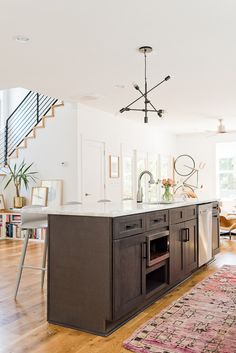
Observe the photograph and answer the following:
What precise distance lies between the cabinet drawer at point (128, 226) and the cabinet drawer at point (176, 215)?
2.44ft

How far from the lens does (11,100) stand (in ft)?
30.4

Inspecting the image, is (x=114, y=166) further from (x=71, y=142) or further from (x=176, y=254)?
(x=176, y=254)

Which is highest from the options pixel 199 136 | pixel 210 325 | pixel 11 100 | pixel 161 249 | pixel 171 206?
pixel 11 100

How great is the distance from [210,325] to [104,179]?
189 inches

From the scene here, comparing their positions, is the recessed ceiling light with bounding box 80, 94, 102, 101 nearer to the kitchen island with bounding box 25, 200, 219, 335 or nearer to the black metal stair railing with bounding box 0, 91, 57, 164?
the black metal stair railing with bounding box 0, 91, 57, 164

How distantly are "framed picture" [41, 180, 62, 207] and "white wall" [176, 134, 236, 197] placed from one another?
15.5 feet

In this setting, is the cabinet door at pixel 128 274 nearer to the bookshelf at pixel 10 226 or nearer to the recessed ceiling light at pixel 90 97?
the recessed ceiling light at pixel 90 97

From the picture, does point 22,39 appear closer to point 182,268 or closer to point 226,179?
point 182,268

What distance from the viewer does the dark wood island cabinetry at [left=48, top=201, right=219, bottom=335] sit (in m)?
2.66

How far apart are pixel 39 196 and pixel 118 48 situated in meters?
3.92

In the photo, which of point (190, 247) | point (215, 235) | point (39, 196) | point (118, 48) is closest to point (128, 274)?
point (190, 247)

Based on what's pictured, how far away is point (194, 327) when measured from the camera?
280cm

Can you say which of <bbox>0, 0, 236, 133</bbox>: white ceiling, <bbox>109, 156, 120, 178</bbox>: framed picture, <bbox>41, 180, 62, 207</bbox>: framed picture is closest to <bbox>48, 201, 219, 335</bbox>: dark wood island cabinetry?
→ <bbox>0, 0, 236, 133</bbox>: white ceiling

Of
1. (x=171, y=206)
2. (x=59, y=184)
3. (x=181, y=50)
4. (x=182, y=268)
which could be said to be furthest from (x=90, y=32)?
(x=59, y=184)
